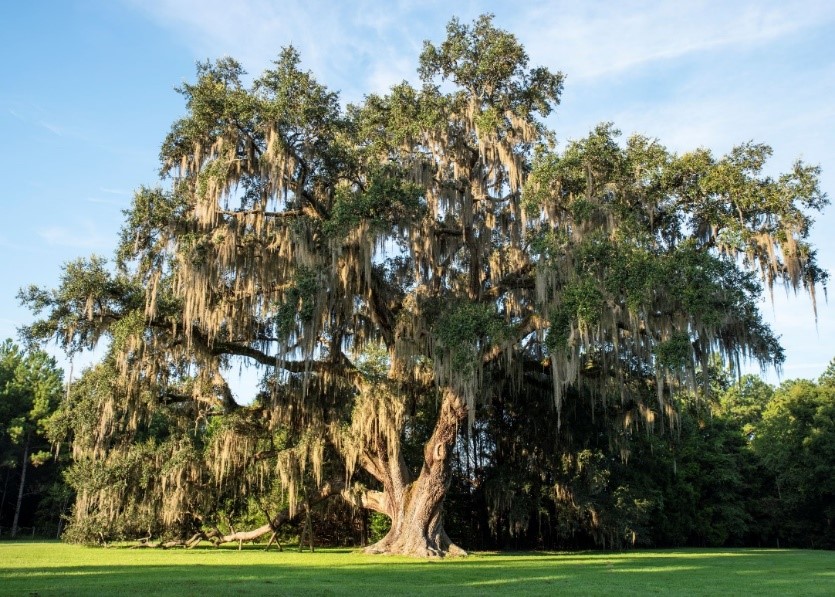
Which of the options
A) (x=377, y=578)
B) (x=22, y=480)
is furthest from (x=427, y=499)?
(x=22, y=480)

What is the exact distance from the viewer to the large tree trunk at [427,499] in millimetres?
16734

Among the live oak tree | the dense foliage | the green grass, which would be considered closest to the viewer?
the green grass

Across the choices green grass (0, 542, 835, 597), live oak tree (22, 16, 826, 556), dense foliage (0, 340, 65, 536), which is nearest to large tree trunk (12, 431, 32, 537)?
dense foliage (0, 340, 65, 536)

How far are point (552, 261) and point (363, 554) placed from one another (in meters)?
9.09

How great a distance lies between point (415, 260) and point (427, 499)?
19.7 feet

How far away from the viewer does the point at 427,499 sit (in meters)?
16.9

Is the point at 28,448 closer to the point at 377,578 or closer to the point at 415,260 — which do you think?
the point at 415,260

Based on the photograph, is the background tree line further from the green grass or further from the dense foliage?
the green grass

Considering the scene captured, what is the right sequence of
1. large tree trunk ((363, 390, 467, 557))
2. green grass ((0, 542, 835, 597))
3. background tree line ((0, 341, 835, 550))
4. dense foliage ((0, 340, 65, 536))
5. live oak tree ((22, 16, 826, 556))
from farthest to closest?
dense foliage ((0, 340, 65, 536))
background tree line ((0, 341, 835, 550))
large tree trunk ((363, 390, 467, 557))
live oak tree ((22, 16, 826, 556))
green grass ((0, 542, 835, 597))

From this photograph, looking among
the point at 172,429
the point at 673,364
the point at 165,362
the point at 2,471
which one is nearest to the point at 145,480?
the point at 172,429

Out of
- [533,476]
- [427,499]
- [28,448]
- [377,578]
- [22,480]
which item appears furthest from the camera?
[28,448]

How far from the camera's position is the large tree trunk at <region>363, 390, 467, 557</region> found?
54.9 ft

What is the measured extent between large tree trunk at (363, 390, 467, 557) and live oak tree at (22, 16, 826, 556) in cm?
6

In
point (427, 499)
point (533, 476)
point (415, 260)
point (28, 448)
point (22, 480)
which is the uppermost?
point (415, 260)
